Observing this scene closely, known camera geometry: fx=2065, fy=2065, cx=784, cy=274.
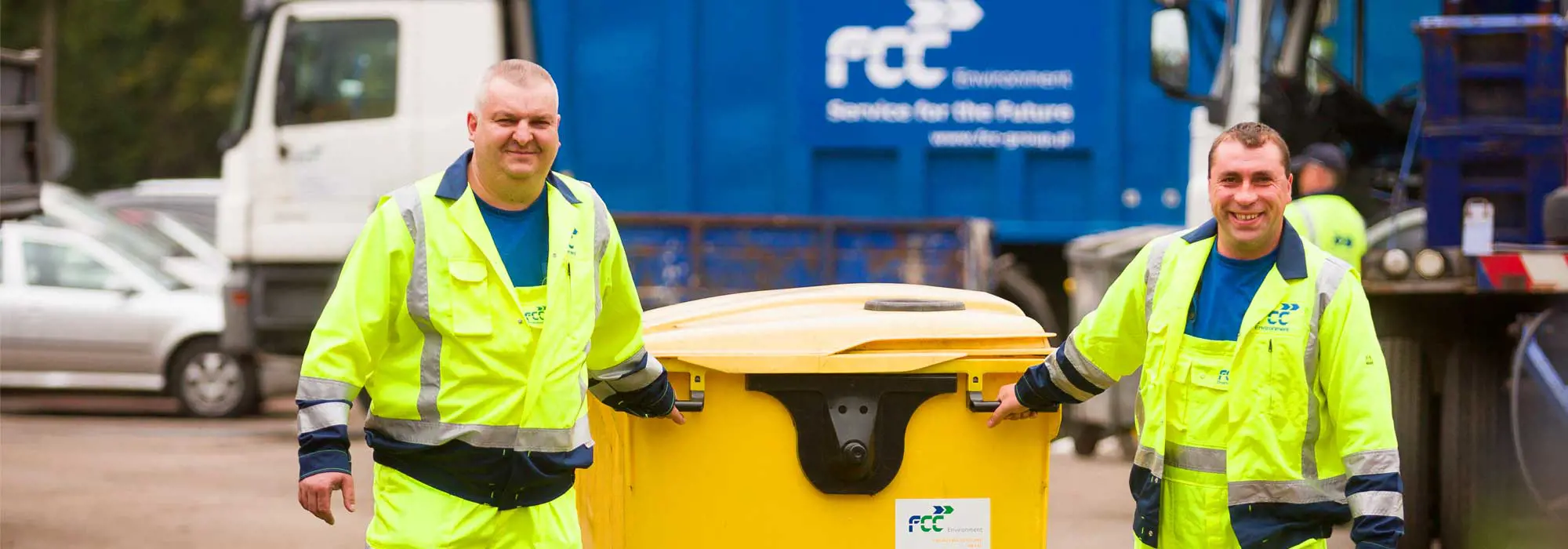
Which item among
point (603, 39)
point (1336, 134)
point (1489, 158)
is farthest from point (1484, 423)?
point (603, 39)

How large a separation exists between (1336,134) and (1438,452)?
2.29m

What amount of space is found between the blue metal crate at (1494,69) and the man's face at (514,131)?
3849 millimetres

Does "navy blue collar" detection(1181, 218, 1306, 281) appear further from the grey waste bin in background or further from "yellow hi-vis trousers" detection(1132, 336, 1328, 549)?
the grey waste bin in background

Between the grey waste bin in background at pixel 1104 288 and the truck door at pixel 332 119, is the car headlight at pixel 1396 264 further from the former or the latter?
the truck door at pixel 332 119

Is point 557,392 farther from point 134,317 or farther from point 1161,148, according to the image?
point 134,317

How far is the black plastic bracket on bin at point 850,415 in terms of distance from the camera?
4723 mm

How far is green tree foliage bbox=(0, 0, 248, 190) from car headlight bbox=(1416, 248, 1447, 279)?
22895mm

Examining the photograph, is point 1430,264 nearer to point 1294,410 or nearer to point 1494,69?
point 1494,69

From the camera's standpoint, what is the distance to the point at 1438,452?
23.6 feet

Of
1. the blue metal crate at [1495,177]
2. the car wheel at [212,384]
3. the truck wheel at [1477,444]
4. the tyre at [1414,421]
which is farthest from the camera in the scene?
the car wheel at [212,384]

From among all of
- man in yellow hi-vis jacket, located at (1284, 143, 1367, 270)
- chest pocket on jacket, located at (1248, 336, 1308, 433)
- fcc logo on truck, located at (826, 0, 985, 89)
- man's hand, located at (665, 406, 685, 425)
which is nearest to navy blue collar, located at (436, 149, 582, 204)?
man's hand, located at (665, 406, 685, 425)

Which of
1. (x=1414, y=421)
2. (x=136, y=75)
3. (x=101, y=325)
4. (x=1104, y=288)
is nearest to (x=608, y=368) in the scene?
(x=1414, y=421)

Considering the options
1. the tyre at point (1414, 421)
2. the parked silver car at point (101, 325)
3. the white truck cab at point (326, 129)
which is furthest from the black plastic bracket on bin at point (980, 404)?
the parked silver car at point (101, 325)

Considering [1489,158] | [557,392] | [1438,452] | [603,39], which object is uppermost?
[603,39]
